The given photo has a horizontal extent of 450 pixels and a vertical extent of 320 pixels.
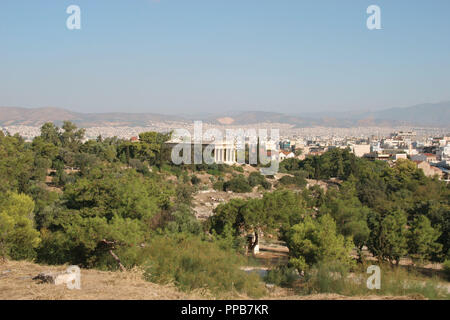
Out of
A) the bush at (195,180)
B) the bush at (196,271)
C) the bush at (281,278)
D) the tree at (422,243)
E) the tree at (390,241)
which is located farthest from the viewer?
the bush at (195,180)

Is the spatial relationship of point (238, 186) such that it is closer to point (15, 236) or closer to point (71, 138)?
point (71, 138)

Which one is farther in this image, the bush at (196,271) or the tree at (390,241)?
the tree at (390,241)

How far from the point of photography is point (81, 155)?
32375mm

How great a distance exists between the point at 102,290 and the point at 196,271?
2062 millimetres

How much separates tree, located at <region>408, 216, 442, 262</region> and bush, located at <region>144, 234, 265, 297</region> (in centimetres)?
970

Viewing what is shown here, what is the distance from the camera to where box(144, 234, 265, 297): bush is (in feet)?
25.5

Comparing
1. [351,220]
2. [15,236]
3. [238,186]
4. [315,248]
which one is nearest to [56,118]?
[238,186]

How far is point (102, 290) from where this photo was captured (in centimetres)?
650

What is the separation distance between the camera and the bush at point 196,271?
7763 millimetres

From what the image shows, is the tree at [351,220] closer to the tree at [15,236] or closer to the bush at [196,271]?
the bush at [196,271]

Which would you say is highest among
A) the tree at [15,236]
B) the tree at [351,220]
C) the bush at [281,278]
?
the tree at [15,236]

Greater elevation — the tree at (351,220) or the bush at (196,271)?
the bush at (196,271)

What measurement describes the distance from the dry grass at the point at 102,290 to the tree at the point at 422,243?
10.7 metres

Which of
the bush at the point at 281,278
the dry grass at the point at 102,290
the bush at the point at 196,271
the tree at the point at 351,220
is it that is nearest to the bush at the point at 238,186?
the tree at the point at 351,220
